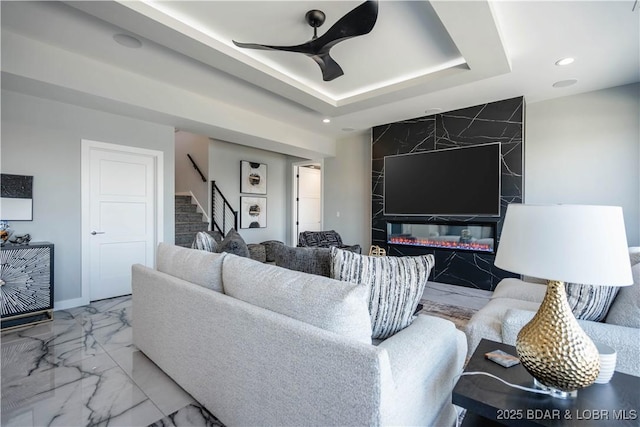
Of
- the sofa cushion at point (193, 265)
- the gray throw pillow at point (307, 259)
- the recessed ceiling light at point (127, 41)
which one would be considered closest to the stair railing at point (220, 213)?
the recessed ceiling light at point (127, 41)

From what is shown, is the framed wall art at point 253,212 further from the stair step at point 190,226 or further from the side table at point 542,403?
the side table at point 542,403

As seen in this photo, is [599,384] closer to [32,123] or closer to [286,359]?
[286,359]

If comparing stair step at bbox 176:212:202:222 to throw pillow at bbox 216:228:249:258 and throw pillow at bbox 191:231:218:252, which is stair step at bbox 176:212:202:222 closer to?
throw pillow at bbox 191:231:218:252

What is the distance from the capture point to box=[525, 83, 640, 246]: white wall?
372 centimetres

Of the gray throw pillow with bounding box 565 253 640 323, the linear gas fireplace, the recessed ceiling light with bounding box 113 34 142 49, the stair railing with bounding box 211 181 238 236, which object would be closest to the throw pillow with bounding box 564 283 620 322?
the gray throw pillow with bounding box 565 253 640 323

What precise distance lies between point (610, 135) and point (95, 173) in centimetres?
654

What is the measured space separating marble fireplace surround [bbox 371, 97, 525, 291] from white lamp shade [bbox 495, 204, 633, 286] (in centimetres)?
373

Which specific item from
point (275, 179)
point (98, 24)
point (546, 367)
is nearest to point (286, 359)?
point (546, 367)

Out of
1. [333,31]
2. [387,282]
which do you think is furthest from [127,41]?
[387,282]

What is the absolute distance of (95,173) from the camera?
3.75 meters

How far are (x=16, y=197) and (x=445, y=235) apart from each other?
554cm

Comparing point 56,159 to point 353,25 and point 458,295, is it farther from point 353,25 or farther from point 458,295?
point 458,295

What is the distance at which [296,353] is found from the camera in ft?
3.75

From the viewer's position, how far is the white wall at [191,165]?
249 inches
